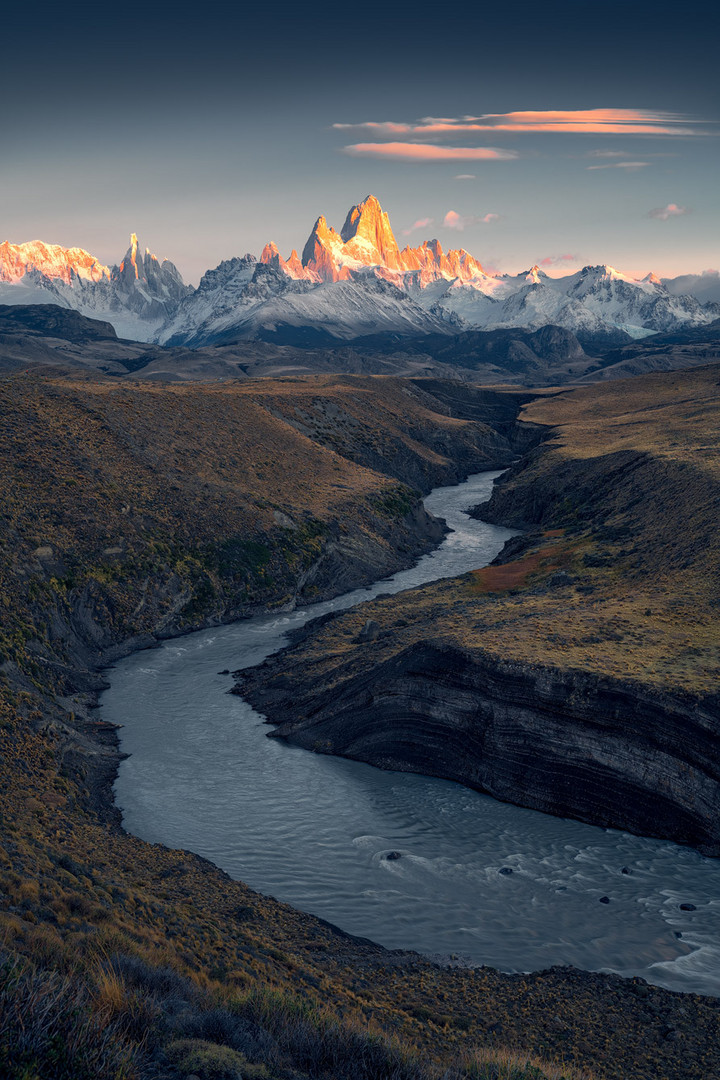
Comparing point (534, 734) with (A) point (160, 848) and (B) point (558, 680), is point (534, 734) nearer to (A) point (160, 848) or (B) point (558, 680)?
(B) point (558, 680)

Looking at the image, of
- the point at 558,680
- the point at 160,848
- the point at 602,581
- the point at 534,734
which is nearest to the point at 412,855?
the point at 534,734

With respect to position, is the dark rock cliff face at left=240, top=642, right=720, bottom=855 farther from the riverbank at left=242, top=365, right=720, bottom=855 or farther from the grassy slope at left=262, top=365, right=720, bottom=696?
the grassy slope at left=262, top=365, right=720, bottom=696

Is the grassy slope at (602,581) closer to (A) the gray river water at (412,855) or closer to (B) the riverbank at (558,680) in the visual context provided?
(B) the riverbank at (558,680)

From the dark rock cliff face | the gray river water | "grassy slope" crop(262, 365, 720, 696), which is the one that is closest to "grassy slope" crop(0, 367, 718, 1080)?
the gray river water

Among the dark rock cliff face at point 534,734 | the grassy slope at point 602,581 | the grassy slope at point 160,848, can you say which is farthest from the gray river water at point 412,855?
the grassy slope at point 602,581

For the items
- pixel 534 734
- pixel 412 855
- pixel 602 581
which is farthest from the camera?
pixel 602 581

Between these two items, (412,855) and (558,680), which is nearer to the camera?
(412,855)

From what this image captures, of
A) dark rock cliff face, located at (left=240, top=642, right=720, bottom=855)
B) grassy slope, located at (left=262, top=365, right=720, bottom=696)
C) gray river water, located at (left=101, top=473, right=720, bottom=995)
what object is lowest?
gray river water, located at (left=101, top=473, right=720, bottom=995)

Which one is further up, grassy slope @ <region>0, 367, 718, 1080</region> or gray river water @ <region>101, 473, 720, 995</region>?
grassy slope @ <region>0, 367, 718, 1080</region>
